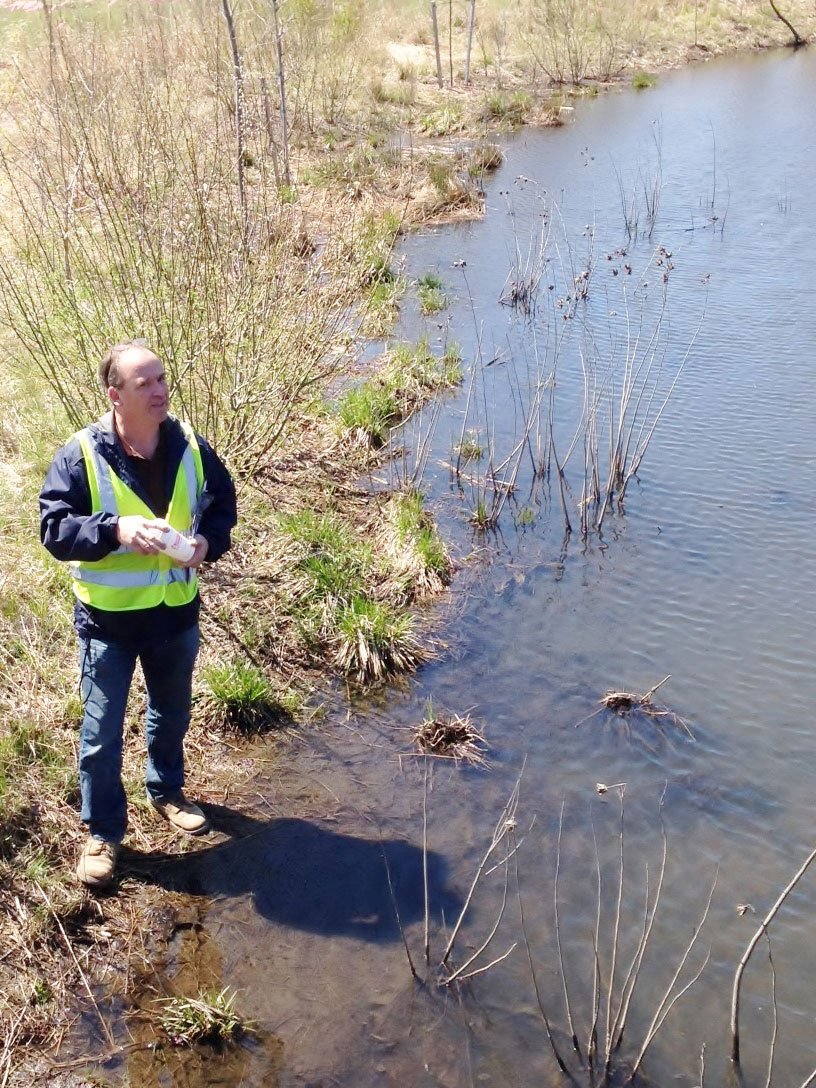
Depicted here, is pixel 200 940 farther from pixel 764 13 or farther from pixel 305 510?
pixel 764 13

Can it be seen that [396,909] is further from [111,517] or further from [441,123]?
[441,123]

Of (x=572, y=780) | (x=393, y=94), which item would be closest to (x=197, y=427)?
(x=572, y=780)

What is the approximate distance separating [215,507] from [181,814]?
1.40 m

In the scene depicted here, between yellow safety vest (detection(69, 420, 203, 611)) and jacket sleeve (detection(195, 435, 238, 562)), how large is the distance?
0.14 ft

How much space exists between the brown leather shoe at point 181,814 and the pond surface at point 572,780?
125 mm

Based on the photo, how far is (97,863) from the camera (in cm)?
423

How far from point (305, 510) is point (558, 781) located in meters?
2.87

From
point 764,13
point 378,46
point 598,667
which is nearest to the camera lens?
point 598,667

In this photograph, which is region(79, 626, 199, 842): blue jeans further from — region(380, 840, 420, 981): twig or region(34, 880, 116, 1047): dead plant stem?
region(380, 840, 420, 981): twig

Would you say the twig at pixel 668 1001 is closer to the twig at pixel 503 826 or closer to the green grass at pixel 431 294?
the twig at pixel 503 826

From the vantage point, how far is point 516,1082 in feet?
12.1

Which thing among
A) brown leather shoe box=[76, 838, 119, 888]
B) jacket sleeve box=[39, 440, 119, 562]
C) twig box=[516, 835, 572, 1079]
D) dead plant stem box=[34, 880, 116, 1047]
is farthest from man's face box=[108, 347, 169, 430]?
twig box=[516, 835, 572, 1079]

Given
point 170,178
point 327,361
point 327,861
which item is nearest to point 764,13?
point 327,361

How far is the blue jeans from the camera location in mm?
4078
